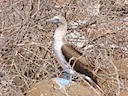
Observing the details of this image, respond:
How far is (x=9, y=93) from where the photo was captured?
5035 millimetres

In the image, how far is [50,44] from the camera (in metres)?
6.38

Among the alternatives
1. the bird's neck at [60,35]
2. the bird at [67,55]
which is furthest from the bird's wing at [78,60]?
the bird's neck at [60,35]

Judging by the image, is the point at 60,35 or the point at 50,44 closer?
the point at 60,35

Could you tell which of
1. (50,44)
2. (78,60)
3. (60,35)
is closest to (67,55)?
(78,60)

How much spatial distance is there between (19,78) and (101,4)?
2.20m

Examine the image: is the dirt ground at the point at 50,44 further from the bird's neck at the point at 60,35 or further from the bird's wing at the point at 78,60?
the bird's neck at the point at 60,35

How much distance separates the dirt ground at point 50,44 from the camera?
5.28m

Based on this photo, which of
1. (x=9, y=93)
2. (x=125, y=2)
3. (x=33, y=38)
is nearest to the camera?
(x=9, y=93)

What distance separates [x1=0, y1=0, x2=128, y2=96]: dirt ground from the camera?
5281 millimetres

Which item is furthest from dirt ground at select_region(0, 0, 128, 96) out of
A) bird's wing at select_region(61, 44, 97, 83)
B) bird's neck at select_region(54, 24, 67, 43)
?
bird's neck at select_region(54, 24, 67, 43)

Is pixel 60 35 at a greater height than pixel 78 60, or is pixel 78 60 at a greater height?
pixel 60 35

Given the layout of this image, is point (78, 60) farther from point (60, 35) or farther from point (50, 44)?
point (50, 44)

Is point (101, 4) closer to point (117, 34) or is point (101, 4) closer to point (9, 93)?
point (117, 34)

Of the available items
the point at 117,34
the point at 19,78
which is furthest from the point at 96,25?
the point at 19,78
